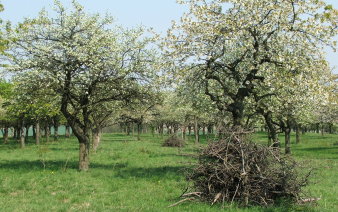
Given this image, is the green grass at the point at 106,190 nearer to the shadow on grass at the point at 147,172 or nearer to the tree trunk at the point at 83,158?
the shadow on grass at the point at 147,172

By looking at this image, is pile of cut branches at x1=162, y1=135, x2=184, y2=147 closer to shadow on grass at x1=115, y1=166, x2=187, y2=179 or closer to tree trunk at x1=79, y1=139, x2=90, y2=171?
shadow on grass at x1=115, y1=166, x2=187, y2=179

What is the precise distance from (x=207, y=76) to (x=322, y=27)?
6499mm

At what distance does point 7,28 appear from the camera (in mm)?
24719

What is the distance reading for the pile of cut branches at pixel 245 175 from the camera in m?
13.6

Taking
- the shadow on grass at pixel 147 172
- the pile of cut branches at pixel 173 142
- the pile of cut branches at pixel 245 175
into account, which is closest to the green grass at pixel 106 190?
the shadow on grass at pixel 147 172

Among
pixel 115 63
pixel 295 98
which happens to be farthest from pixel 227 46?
pixel 115 63

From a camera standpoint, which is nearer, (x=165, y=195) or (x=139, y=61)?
Answer: (x=165, y=195)

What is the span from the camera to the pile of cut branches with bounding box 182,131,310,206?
13.6 m

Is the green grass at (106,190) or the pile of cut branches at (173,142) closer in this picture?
the green grass at (106,190)

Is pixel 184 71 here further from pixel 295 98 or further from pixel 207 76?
pixel 295 98

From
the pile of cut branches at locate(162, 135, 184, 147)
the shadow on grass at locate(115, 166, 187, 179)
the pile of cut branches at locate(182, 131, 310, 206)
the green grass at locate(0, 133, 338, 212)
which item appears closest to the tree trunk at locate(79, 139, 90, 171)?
the green grass at locate(0, 133, 338, 212)

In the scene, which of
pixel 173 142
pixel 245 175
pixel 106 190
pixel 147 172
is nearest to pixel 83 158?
pixel 147 172

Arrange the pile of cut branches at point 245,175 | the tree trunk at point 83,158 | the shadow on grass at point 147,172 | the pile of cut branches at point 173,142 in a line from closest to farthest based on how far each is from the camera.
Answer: the pile of cut branches at point 245,175
the shadow on grass at point 147,172
the tree trunk at point 83,158
the pile of cut branches at point 173,142

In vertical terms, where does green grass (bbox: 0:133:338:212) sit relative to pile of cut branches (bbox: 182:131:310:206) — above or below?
below
